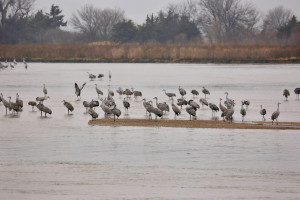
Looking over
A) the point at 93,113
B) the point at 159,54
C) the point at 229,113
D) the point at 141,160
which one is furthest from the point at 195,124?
the point at 159,54

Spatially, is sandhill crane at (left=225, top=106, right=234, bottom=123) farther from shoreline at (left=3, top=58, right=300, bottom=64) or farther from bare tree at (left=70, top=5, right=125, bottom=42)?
bare tree at (left=70, top=5, right=125, bottom=42)

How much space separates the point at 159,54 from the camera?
143 feet

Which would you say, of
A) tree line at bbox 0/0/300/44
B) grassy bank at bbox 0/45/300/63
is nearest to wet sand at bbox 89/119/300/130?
grassy bank at bbox 0/45/300/63

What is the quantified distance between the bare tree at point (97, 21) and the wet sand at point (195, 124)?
218 feet

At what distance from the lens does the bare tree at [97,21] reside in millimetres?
81312

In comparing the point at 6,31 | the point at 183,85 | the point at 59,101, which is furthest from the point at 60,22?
the point at 59,101

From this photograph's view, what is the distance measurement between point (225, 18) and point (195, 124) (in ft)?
225

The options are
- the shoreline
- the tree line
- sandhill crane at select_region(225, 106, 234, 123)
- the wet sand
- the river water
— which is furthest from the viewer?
the tree line

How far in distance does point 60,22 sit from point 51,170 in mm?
78231

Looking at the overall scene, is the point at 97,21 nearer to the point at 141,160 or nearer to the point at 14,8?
the point at 14,8

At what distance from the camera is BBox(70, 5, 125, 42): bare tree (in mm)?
81312

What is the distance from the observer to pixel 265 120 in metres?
14.3

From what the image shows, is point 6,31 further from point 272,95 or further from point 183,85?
point 272,95

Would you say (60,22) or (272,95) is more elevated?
(60,22)
